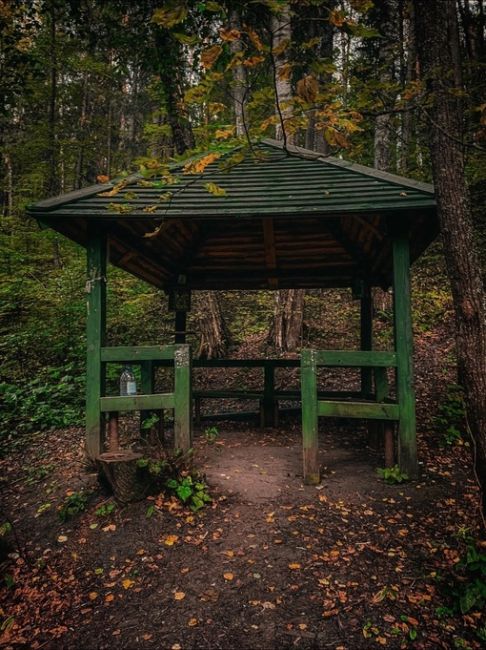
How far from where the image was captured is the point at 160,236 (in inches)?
255

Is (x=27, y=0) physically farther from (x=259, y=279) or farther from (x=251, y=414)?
(x=251, y=414)

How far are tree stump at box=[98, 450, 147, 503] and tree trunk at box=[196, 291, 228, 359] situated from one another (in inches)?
259

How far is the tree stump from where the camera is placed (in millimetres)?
4031

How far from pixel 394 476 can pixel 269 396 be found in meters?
3.01

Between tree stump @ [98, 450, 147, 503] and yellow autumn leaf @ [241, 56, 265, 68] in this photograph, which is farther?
A: tree stump @ [98, 450, 147, 503]

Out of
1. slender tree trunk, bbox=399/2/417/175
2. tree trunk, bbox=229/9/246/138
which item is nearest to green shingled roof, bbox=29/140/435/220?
tree trunk, bbox=229/9/246/138

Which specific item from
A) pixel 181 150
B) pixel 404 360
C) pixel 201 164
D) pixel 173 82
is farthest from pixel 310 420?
pixel 173 82

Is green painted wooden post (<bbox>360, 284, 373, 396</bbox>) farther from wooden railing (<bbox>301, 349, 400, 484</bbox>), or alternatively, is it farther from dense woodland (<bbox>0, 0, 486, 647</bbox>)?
wooden railing (<bbox>301, 349, 400, 484</bbox>)

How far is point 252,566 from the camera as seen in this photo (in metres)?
3.20

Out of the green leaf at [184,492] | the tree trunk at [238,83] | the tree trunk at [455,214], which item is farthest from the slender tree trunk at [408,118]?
the green leaf at [184,492]

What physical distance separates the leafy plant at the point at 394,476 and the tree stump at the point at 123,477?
2.59m

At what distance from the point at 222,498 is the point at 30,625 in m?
1.87

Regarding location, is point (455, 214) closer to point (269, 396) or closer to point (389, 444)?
point (389, 444)

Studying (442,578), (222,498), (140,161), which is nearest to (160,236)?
(140,161)
